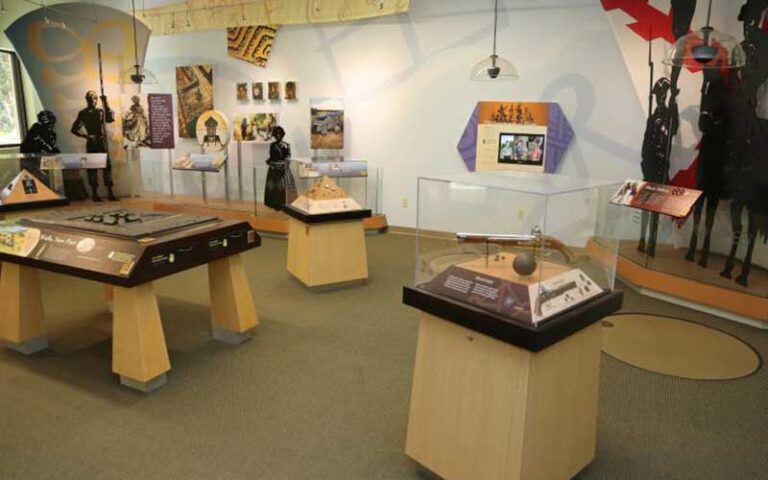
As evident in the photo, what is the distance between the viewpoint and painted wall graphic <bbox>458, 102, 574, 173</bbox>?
6.51m

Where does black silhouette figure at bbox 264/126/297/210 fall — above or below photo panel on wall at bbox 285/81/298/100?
below

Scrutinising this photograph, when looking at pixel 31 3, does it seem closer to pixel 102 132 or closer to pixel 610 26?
pixel 102 132

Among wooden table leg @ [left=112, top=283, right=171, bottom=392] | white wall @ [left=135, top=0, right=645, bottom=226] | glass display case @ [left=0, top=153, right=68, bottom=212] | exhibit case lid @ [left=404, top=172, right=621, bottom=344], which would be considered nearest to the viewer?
exhibit case lid @ [left=404, top=172, right=621, bottom=344]

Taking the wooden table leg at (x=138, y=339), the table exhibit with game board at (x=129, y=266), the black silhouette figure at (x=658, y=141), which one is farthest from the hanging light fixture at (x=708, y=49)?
the wooden table leg at (x=138, y=339)

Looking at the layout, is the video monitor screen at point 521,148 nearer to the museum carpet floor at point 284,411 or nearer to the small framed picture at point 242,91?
the museum carpet floor at point 284,411

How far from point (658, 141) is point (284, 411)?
468 centimetres

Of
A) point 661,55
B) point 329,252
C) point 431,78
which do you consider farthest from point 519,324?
point 431,78

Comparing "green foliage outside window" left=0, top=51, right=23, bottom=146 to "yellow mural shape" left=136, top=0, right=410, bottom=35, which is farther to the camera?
"green foliage outside window" left=0, top=51, right=23, bottom=146

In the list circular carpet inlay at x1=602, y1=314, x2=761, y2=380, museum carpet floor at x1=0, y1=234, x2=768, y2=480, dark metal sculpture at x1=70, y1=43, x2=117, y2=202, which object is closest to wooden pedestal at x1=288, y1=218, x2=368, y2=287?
museum carpet floor at x1=0, y1=234, x2=768, y2=480

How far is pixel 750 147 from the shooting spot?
477cm

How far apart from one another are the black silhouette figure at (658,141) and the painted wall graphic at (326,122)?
13.3 feet

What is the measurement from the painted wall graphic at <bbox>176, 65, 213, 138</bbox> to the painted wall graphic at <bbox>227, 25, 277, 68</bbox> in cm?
60

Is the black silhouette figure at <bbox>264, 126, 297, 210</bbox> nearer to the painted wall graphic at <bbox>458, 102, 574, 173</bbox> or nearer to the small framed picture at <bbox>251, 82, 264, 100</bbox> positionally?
the small framed picture at <bbox>251, 82, 264, 100</bbox>

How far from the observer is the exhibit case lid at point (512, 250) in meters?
2.04
